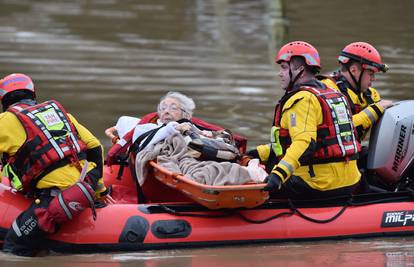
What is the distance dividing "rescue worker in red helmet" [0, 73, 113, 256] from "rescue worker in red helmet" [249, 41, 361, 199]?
1485mm

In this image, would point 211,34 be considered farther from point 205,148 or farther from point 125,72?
point 205,148

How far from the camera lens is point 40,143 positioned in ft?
23.5

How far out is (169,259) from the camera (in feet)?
23.9

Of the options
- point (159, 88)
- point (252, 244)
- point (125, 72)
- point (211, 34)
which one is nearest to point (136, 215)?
point (252, 244)

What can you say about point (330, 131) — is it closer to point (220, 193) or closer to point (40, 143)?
point (220, 193)

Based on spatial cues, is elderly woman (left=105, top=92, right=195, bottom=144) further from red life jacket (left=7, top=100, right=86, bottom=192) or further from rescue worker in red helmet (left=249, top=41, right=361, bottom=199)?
red life jacket (left=7, top=100, right=86, bottom=192)

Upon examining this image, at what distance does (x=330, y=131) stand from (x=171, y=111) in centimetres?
157

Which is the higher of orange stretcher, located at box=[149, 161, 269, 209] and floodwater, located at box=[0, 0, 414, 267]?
orange stretcher, located at box=[149, 161, 269, 209]

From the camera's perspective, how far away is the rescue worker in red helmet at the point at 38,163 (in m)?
7.16

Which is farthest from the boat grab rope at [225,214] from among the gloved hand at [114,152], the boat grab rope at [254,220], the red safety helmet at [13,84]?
the red safety helmet at [13,84]

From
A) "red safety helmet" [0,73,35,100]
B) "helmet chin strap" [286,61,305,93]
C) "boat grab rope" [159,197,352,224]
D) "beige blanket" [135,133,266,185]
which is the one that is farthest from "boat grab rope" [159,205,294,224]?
"red safety helmet" [0,73,35,100]

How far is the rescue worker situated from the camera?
8.20m

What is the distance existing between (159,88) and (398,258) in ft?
25.5

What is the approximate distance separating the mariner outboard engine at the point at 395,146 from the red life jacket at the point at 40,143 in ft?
8.39
